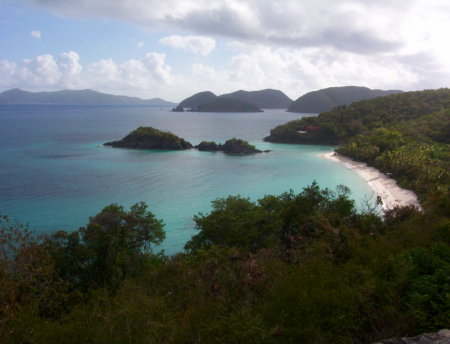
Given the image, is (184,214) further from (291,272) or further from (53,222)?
(291,272)

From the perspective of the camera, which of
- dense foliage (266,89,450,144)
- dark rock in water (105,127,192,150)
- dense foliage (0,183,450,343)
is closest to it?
dense foliage (0,183,450,343)

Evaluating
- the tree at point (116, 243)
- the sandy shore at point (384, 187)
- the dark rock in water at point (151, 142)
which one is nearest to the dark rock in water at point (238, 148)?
the dark rock in water at point (151, 142)

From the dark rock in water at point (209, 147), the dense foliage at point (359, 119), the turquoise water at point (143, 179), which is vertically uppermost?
the dense foliage at point (359, 119)

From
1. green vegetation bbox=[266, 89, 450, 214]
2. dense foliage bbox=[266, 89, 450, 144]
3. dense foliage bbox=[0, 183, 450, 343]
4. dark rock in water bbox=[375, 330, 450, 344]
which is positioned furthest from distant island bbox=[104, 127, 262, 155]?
dark rock in water bbox=[375, 330, 450, 344]

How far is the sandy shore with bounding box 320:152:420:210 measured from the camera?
2703 cm

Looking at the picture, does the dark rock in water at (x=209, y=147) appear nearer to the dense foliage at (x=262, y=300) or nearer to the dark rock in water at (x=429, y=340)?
the dense foliage at (x=262, y=300)

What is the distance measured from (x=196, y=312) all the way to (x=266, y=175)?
113 feet

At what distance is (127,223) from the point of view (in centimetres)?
1500

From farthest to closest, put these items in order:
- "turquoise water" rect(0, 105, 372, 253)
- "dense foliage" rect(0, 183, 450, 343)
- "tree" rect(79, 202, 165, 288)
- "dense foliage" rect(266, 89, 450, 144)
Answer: "dense foliage" rect(266, 89, 450, 144)
"turquoise water" rect(0, 105, 372, 253)
"tree" rect(79, 202, 165, 288)
"dense foliage" rect(0, 183, 450, 343)

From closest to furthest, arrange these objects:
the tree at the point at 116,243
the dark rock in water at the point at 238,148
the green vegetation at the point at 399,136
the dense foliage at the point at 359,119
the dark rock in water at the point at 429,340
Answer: the dark rock in water at the point at 429,340 → the tree at the point at 116,243 → the green vegetation at the point at 399,136 → the dark rock in water at the point at 238,148 → the dense foliage at the point at 359,119

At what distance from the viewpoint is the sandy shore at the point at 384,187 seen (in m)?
27.0

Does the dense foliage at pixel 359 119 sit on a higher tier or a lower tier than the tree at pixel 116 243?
higher

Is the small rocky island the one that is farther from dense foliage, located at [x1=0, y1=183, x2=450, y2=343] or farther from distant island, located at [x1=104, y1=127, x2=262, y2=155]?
dense foliage, located at [x1=0, y1=183, x2=450, y2=343]

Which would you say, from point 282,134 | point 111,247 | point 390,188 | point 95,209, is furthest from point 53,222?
point 282,134
